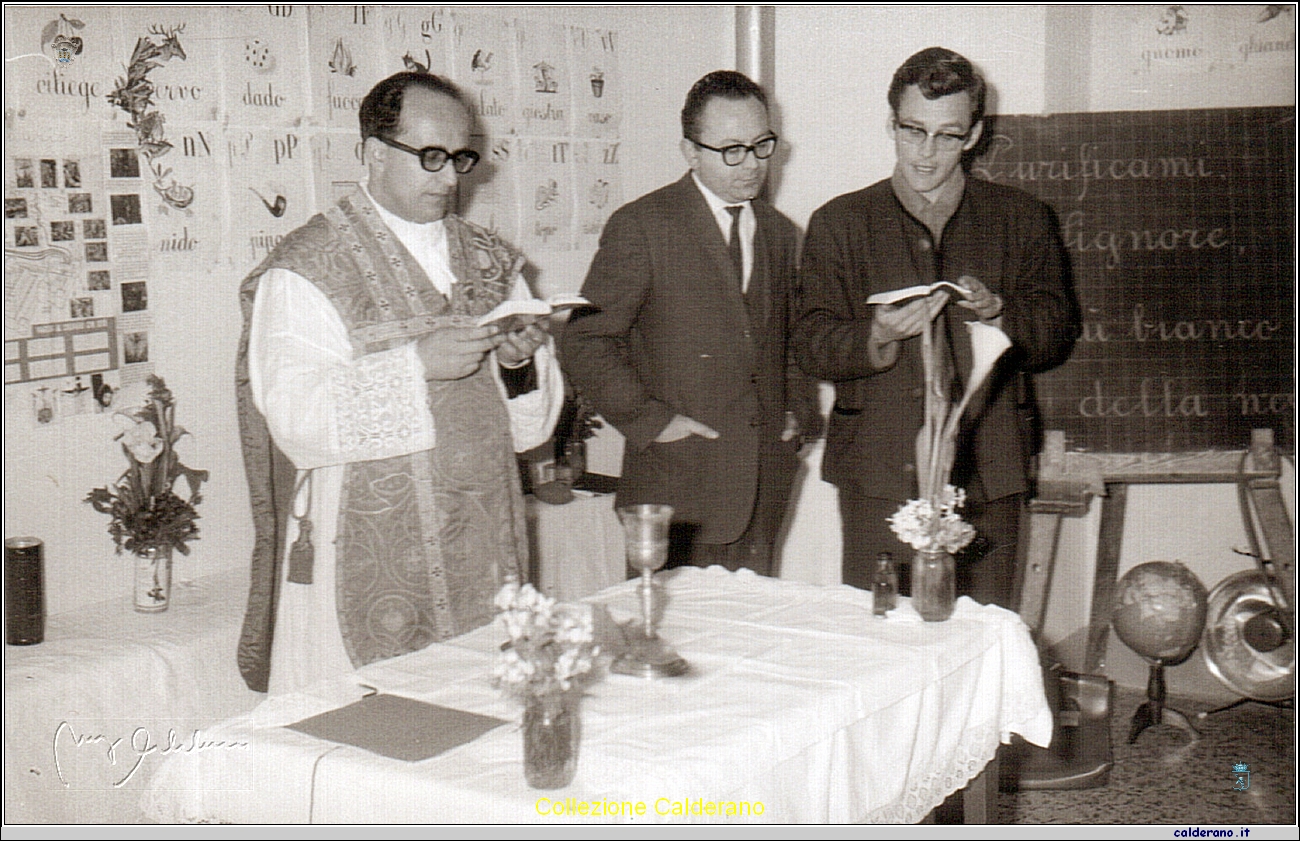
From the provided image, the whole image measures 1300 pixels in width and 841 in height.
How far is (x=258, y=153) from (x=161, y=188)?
30 cm

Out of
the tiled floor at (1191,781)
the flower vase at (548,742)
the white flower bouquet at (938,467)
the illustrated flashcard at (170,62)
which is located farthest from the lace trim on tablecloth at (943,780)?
the illustrated flashcard at (170,62)

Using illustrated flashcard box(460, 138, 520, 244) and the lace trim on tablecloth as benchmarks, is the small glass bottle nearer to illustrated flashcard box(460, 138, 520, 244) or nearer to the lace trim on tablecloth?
the lace trim on tablecloth

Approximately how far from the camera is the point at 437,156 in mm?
2748

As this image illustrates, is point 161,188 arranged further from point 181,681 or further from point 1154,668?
point 1154,668

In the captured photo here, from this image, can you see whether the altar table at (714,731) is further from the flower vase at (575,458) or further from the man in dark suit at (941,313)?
the flower vase at (575,458)

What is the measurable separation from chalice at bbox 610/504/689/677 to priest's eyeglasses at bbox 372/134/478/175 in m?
0.97

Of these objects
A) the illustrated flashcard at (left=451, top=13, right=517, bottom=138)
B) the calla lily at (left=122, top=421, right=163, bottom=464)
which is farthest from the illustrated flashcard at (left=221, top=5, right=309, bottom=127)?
the calla lily at (left=122, top=421, right=163, bottom=464)

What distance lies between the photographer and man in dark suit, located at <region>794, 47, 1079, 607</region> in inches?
122

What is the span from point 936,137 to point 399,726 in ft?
6.35

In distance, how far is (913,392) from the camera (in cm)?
316

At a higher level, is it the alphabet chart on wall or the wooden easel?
the alphabet chart on wall

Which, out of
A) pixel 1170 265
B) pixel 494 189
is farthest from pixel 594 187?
pixel 1170 265

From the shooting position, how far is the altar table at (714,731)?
5.81ft
